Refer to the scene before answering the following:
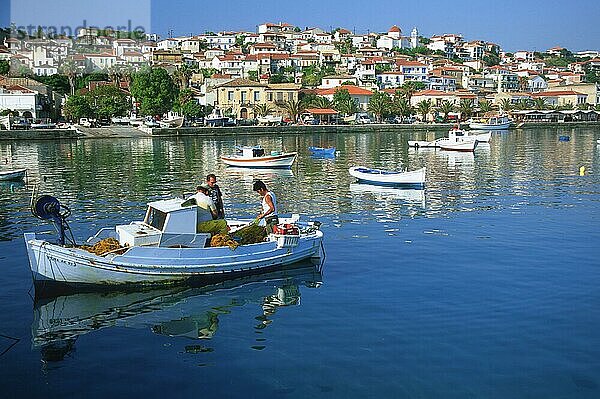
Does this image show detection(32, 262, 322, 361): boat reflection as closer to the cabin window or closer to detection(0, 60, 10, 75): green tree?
the cabin window

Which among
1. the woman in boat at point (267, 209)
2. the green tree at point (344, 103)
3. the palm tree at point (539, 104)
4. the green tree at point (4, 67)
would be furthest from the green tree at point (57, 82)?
the woman in boat at point (267, 209)

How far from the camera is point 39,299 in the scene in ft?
46.0

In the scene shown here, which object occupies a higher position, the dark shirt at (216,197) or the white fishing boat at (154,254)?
the dark shirt at (216,197)

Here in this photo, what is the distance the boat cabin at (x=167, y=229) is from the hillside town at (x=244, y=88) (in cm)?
6241

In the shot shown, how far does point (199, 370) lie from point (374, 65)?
141 metres

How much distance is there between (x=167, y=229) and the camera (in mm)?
14805

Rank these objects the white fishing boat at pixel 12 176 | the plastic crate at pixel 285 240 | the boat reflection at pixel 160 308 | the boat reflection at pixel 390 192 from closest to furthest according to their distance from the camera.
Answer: the boat reflection at pixel 160 308 < the plastic crate at pixel 285 240 < the boat reflection at pixel 390 192 < the white fishing boat at pixel 12 176

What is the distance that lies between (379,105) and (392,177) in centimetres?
7871

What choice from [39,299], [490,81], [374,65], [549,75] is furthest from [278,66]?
[39,299]

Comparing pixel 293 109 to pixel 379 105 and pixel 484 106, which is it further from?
pixel 484 106

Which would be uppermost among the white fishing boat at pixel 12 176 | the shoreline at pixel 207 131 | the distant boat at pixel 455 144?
the shoreline at pixel 207 131

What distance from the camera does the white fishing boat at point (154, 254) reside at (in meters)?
13.8

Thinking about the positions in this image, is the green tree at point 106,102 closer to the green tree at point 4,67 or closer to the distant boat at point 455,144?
the green tree at point 4,67

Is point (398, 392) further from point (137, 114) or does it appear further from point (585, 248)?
point (137, 114)
